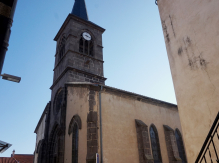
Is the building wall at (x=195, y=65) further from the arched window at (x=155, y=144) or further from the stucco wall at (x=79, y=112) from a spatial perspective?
the arched window at (x=155, y=144)

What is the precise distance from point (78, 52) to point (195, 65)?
10.9m

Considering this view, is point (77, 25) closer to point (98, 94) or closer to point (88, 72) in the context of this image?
point (88, 72)

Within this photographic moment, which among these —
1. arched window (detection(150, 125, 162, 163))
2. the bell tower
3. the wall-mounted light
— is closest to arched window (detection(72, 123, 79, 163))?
the bell tower

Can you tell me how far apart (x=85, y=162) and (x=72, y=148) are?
1.26 metres

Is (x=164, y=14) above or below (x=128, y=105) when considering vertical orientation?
above

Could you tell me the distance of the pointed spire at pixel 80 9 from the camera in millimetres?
18672

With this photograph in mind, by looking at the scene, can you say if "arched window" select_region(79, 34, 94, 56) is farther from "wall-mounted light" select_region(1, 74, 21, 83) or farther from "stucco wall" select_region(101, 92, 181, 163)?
"wall-mounted light" select_region(1, 74, 21, 83)

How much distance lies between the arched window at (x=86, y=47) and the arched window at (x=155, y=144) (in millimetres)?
8286

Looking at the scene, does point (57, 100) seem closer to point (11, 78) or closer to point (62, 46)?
point (62, 46)

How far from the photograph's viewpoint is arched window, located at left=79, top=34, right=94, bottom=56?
15948 millimetres

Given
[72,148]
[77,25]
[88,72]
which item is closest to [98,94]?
[72,148]

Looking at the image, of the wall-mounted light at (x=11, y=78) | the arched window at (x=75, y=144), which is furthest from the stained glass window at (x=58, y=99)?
the wall-mounted light at (x=11, y=78)

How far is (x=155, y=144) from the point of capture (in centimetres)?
1221

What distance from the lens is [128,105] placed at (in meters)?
11.8
